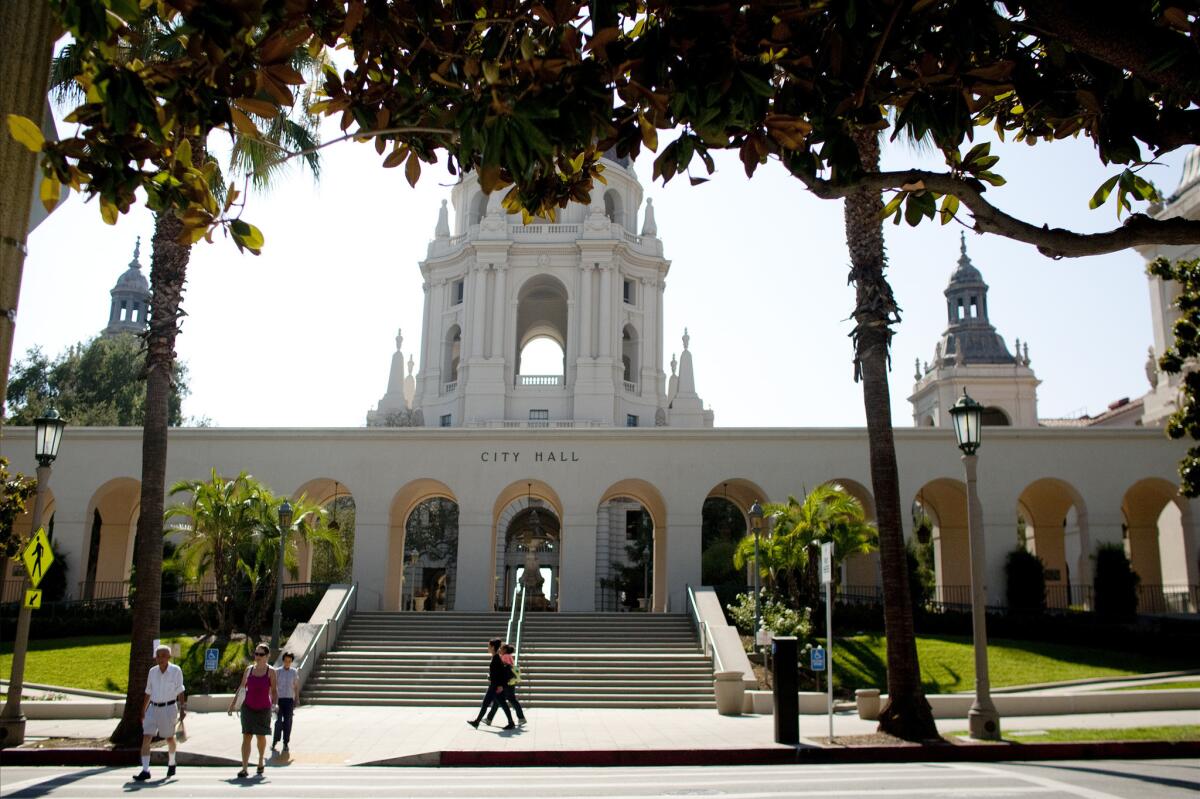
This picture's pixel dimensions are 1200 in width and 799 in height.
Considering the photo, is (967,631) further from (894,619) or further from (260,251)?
(260,251)

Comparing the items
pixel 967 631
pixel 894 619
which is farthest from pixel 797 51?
pixel 967 631

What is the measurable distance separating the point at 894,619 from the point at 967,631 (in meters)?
13.5

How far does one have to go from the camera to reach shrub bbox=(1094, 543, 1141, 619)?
31.0 meters

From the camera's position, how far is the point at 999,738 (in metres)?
15.7

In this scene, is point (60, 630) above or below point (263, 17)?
below

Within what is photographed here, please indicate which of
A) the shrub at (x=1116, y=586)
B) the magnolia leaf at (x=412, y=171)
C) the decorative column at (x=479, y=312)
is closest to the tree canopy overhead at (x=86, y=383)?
the decorative column at (x=479, y=312)

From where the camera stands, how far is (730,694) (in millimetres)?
20906

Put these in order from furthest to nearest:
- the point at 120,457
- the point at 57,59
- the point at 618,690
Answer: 1. the point at 120,457
2. the point at 618,690
3. the point at 57,59

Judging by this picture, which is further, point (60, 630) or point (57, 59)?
point (60, 630)

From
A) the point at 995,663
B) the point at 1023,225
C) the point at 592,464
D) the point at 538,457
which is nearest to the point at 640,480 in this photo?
the point at 592,464

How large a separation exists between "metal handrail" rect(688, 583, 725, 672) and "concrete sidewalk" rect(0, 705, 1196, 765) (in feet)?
8.14

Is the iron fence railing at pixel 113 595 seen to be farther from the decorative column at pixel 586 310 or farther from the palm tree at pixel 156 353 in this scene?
the decorative column at pixel 586 310

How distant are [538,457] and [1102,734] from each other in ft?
66.0

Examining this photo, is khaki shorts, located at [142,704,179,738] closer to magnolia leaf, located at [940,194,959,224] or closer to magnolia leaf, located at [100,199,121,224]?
magnolia leaf, located at [100,199,121,224]
